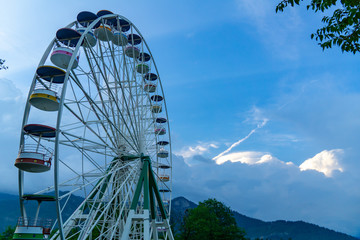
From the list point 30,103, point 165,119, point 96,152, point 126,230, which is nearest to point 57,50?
point 30,103

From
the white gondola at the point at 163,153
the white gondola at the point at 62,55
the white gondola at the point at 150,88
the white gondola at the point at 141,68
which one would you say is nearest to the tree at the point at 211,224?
the white gondola at the point at 163,153

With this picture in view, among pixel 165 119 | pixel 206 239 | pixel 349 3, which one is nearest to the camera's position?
pixel 349 3

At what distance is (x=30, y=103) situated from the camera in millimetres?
16328

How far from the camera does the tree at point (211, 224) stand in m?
42.7

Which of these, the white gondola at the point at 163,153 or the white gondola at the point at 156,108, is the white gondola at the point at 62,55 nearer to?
the white gondola at the point at 156,108

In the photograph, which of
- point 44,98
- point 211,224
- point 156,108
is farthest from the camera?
point 211,224

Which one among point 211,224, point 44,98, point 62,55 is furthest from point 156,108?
point 211,224

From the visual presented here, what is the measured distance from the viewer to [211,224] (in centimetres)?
4375

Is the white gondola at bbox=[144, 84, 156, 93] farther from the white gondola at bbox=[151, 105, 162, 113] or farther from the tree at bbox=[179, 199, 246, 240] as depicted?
the tree at bbox=[179, 199, 246, 240]

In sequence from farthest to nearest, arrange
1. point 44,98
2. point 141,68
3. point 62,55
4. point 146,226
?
point 141,68
point 146,226
point 62,55
point 44,98

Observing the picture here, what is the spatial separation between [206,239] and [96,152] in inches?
1163

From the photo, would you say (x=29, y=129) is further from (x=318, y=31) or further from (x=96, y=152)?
(x=318, y=31)

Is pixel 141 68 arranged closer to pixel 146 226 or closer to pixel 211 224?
pixel 146 226

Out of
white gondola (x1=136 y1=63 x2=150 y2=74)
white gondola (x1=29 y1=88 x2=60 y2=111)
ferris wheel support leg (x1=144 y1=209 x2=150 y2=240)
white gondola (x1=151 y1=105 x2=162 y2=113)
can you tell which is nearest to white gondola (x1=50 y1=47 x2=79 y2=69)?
white gondola (x1=29 y1=88 x2=60 y2=111)
